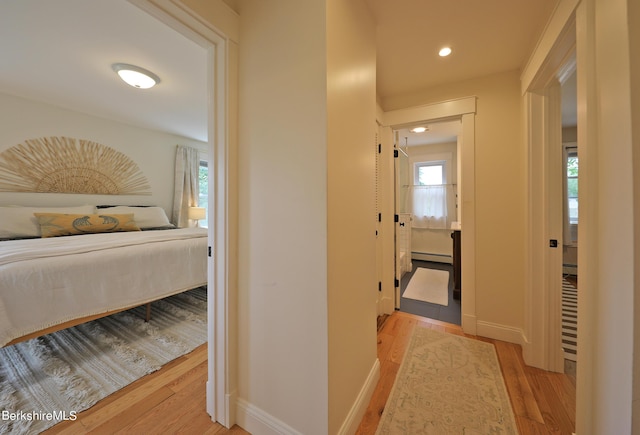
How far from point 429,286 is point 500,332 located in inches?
52.5

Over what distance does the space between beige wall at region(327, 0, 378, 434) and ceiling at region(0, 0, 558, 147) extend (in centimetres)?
47

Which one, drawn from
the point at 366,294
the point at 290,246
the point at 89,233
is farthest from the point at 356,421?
the point at 89,233

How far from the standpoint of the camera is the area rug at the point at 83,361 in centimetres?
130

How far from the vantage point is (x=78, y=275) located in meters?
1.71

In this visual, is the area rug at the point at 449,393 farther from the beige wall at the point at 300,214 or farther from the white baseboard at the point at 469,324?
the beige wall at the point at 300,214

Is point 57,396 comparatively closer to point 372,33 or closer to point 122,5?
point 122,5

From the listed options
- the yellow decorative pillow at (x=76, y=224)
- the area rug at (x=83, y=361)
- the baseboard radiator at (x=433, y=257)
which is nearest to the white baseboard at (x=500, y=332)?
the area rug at (x=83, y=361)

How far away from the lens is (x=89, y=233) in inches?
113

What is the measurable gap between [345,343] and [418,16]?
1977mm

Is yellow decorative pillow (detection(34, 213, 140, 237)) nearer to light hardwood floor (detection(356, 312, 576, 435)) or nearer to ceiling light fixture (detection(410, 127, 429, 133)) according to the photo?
light hardwood floor (detection(356, 312, 576, 435))

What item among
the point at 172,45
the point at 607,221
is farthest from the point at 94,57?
the point at 607,221

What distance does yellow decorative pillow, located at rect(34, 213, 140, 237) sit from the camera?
263cm

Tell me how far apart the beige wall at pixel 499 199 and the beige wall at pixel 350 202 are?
123 cm

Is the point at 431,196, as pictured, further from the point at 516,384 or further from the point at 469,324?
the point at 516,384
